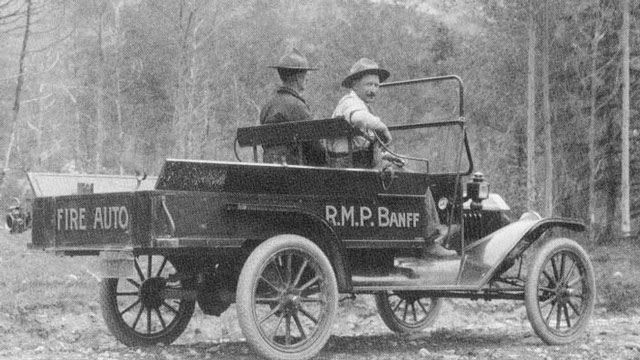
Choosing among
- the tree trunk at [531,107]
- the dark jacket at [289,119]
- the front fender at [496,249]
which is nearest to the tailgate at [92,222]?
the dark jacket at [289,119]

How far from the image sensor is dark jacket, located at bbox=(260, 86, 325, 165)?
24.0 ft

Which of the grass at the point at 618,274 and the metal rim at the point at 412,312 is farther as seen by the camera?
the grass at the point at 618,274

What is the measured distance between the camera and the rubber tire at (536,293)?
26.1 feet

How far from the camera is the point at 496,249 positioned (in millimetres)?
7992

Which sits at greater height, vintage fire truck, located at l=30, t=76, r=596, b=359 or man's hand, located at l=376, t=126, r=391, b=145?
man's hand, located at l=376, t=126, r=391, b=145

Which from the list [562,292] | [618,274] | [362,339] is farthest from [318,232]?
[618,274]

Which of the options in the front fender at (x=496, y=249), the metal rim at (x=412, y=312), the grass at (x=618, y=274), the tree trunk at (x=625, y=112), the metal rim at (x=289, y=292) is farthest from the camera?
the tree trunk at (x=625, y=112)

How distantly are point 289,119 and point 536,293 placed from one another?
2447 mm

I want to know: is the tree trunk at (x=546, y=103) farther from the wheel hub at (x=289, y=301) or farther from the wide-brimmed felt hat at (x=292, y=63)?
the wheel hub at (x=289, y=301)

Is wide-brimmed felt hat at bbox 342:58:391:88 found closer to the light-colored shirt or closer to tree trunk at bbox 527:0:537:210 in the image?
the light-colored shirt

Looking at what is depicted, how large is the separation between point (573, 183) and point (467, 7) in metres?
5.84

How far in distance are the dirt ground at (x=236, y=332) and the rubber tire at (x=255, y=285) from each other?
1.45ft

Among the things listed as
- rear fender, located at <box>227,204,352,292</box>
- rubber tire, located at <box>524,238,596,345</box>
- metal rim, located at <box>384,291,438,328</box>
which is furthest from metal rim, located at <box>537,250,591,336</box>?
rear fender, located at <box>227,204,352,292</box>

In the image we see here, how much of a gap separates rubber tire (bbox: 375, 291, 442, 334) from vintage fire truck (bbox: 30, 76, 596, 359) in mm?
1193
